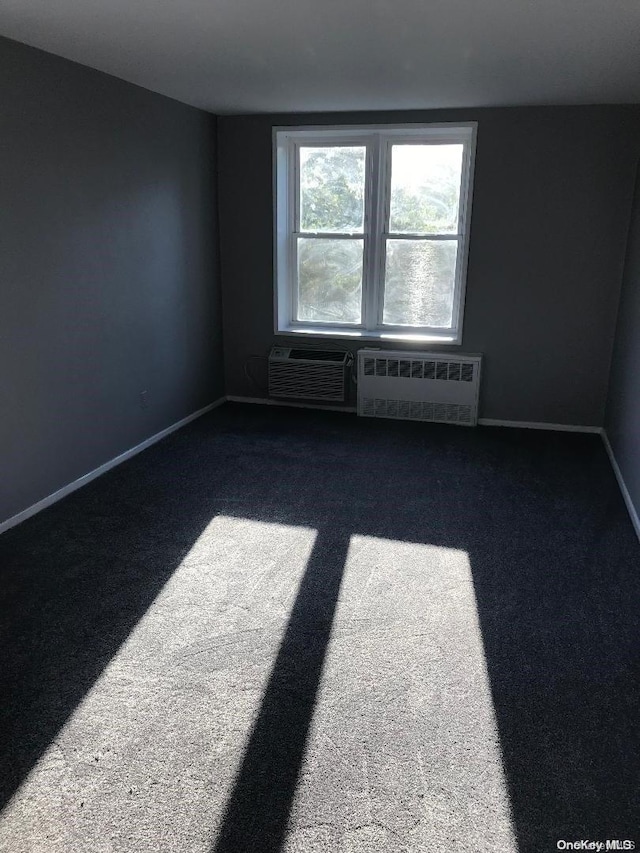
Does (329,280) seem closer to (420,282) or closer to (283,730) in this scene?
(420,282)

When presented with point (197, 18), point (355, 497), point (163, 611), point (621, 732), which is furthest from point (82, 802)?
point (197, 18)

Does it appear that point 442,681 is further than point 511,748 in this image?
Yes

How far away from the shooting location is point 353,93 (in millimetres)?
3975

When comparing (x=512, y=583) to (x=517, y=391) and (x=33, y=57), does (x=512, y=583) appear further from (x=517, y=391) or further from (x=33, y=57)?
(x=33, y=57)

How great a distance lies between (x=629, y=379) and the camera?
3.91 metres

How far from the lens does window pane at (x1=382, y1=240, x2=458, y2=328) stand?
16.1 feet

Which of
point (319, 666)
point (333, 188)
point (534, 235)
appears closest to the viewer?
point (319, 666)

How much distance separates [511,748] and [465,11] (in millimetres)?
2588

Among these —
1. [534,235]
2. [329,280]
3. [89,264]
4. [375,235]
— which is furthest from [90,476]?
[534,235]

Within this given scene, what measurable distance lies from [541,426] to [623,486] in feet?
4.12

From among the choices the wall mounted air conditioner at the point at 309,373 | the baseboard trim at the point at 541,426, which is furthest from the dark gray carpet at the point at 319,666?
the wall mounted air conditioner at the point at 309,373

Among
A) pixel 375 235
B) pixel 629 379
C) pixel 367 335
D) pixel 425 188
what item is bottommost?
pixel 629 379

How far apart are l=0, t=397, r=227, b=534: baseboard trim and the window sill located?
3.26 ft

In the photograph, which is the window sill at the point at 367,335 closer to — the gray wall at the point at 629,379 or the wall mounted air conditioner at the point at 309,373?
the wall mounted air conditioner at the point at 309,373
